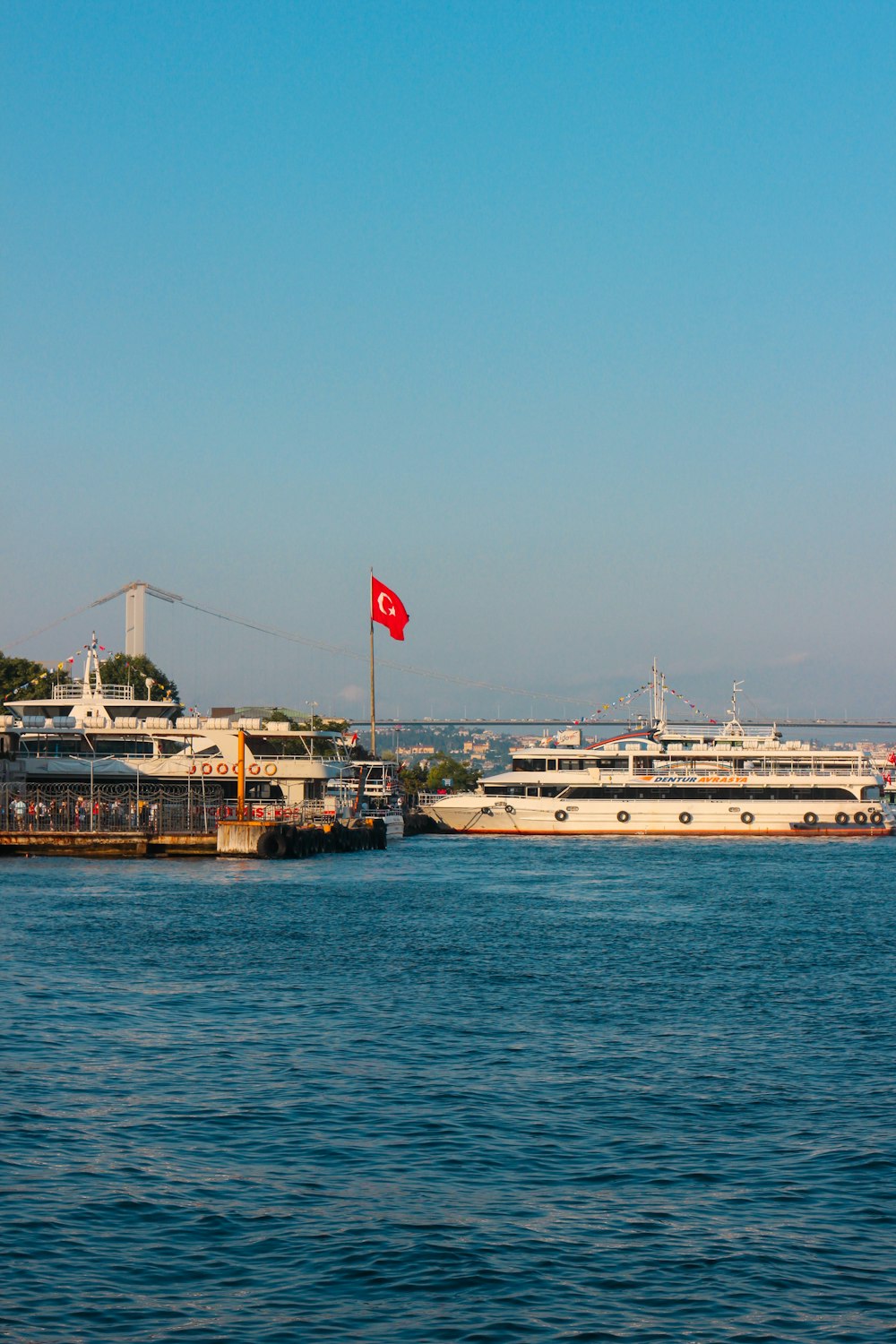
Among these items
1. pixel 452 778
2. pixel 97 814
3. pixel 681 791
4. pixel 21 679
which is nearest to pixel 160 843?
pixel 97 814

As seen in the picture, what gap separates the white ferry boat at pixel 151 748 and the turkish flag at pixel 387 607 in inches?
627

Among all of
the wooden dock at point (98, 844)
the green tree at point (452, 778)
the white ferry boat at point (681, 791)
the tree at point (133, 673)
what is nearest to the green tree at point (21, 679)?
the tree at point (133, 673)

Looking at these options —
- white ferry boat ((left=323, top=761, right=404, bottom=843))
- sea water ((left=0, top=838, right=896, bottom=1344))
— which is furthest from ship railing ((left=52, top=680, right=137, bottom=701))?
sea water ((left=0, top=838, right=896, bottom=1344))

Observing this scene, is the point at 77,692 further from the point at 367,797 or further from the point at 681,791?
the point at 681,791

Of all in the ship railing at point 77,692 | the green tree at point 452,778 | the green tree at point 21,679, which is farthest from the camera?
the green tree at point 452,778

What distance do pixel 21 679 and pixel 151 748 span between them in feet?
116

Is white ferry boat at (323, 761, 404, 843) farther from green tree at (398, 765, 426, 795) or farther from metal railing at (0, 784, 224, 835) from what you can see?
green tree at (398, 765, 426, 795)

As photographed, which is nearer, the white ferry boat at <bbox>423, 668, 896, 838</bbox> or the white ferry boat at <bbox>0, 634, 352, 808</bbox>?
the white ferry boat at <bbox>0, 634, 352, 808</bbox>

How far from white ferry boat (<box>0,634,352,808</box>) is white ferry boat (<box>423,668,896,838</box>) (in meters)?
14.6

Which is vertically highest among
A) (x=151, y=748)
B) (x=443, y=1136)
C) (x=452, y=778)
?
(x=151, y=748)

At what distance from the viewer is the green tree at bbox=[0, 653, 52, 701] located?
11475 centimetres

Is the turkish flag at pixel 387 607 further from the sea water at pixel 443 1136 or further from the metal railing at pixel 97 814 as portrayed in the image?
the sea water at pixel 443 1136

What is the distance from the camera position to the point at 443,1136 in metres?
19.8

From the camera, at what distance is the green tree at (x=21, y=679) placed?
115 meters
